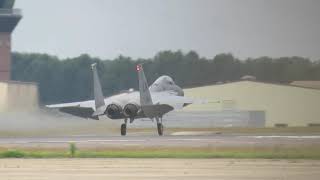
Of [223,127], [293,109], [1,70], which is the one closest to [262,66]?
[293,109]

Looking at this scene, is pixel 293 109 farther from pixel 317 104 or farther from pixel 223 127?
pixel 223 127

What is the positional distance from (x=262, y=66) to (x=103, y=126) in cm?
1613

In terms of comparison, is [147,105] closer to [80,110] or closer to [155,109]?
[155,109]

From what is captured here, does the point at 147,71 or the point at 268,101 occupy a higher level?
the point at 147,71

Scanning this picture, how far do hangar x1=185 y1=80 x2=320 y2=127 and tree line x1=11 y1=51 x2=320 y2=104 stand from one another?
1659 millimetres

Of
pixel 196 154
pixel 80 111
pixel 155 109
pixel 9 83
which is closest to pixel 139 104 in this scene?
pixel 155 109

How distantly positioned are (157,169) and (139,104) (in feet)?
121

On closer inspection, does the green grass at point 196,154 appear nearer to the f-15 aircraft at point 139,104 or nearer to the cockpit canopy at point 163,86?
the f-15 aircraft at point 139,104

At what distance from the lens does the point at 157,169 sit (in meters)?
30.4

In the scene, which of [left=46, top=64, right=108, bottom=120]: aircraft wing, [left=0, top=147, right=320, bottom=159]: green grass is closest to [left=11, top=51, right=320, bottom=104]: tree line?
[left=46, top=64, right=108, bottom=120]: aircraft wing

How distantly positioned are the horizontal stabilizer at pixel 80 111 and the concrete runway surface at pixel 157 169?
31.9 m

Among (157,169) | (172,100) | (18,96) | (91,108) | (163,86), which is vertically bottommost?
(157,169)

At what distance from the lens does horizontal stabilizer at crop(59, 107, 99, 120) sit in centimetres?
Result: 6988

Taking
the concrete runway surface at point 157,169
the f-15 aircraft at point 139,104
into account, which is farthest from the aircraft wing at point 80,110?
the concrete runway surface at point 157,169
